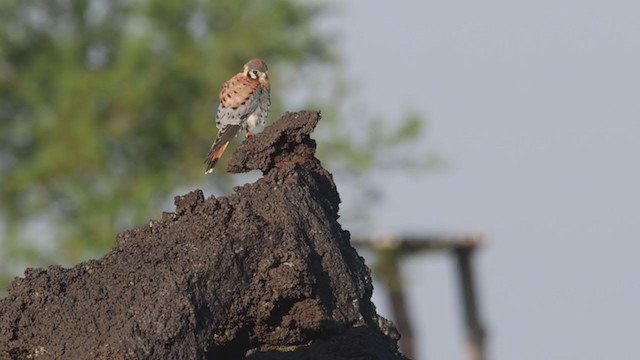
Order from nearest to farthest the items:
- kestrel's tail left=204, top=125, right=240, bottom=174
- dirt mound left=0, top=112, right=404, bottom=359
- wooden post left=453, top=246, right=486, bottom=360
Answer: dirt mound left=0, top=112, right=404, bottom=359 → kestrel's tail left=204, top=125, right=240, bottom=174 → wooden post left=453, top=246, right=486, bottom=360

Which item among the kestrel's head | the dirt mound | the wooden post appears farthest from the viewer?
the wooden post

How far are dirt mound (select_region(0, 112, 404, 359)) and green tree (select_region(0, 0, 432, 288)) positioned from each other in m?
20.1

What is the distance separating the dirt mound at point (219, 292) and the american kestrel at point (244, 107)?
210cm

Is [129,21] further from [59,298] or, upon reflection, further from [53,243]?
[59,298]

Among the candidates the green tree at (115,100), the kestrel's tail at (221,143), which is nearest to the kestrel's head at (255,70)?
the kestrel's tail at (221,143)

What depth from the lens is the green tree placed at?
28203 millimetres

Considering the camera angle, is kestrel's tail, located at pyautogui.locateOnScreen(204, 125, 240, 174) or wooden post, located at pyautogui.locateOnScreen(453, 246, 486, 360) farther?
wooden post, located at pyautogui.locateOnScreen(453, 246, 486, 360)

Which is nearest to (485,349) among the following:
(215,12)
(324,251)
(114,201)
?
(114,201)

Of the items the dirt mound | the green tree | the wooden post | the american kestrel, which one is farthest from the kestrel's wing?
the green tree

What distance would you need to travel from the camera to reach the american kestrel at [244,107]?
9508 millimetres

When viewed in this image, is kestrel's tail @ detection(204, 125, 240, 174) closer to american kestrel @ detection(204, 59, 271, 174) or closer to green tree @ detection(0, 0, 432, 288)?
american kestrel @ detection(204, 59, 271, 174)

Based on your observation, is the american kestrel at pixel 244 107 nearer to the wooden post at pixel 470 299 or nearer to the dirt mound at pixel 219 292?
the dirt mound at pixel 219 292

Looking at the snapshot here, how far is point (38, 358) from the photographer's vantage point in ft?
21.4

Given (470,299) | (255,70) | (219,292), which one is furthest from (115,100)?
(219,292)
